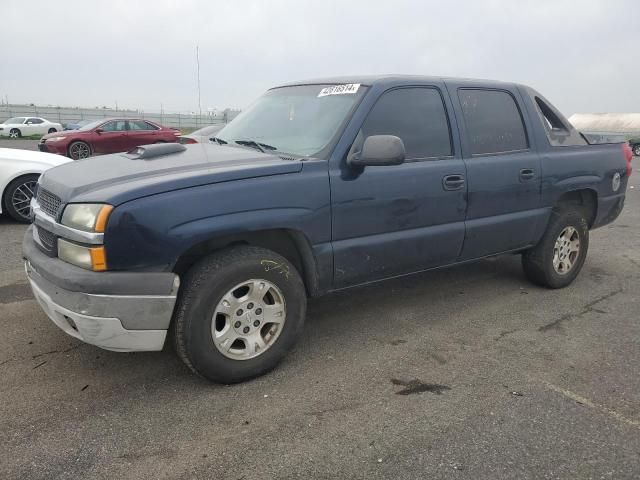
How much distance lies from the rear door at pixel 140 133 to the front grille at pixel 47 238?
14.7m

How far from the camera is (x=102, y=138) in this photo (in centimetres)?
1645

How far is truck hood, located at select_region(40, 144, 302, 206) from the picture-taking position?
8.87 feet

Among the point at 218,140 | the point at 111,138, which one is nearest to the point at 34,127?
the point at 111,138

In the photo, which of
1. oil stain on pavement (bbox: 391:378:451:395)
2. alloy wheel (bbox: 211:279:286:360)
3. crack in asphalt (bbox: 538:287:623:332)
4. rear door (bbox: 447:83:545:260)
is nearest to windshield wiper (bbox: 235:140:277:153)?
alloy wheel (bbox: 211:279:286:360)

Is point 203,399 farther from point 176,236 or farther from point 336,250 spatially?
point 336,250

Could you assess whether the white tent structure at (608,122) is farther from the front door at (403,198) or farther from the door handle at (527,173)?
the front door at (403,198)

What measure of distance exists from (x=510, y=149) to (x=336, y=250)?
1.90 m

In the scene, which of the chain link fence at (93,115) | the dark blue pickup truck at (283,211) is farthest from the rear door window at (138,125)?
the chain link fence at (93,115)

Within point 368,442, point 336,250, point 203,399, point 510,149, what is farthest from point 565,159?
point 203,399

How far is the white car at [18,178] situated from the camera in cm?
678

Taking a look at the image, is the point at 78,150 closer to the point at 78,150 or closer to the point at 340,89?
the point at 78,150

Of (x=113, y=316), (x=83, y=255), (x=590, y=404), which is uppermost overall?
(x=83, y=255)

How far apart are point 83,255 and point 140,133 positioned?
15996 millimetres

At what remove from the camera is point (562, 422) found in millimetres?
2754
